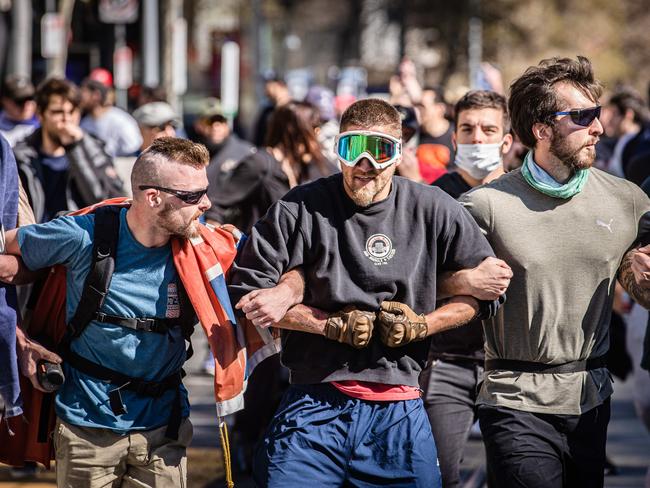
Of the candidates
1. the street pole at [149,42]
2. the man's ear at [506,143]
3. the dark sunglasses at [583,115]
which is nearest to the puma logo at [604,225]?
the dark sunglasses at [583,115]

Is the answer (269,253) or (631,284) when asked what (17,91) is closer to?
(269,253)

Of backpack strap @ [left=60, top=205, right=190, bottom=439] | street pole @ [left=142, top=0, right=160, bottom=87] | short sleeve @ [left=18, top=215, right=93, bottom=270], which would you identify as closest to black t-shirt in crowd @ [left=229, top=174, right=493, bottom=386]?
backpack strap @ [left=60, top=205, right=190, bottom=439]

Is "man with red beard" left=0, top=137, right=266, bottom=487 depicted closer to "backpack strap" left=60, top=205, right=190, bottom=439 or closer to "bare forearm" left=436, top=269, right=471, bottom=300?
"backpack strap" left=60, top=205, right=190, bottom=439

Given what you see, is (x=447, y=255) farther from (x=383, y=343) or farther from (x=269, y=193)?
(x=269, y=193)

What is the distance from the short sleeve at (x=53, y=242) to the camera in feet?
15.1

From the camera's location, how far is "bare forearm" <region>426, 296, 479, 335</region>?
449 centimetres

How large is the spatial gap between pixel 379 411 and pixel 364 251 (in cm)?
58

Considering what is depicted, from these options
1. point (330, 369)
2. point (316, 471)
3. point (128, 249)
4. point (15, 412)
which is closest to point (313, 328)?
point (330, 369)

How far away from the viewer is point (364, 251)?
4480 mm

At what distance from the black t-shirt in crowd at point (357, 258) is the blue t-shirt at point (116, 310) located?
0.33 m

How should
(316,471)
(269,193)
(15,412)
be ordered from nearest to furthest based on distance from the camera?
1. (316,471)
2. (15,412)
3. (269,193)

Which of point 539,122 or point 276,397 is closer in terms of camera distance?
point 539,122

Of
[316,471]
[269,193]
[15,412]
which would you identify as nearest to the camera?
[316,471]

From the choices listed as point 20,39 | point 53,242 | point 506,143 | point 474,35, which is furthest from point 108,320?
point 474,35
